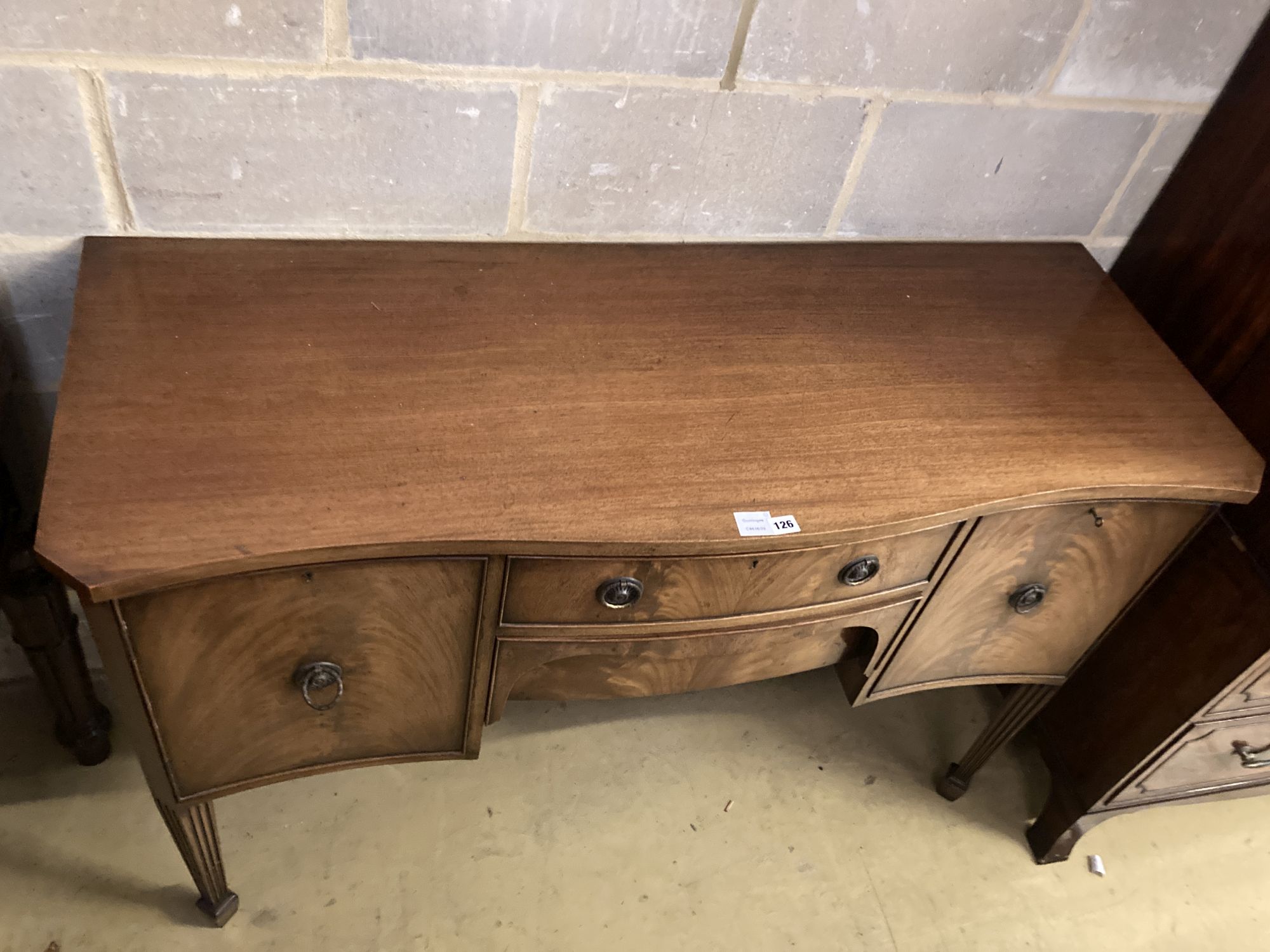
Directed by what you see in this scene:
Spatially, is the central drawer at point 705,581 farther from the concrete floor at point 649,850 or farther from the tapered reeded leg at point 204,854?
the concrete floor at point 649,850

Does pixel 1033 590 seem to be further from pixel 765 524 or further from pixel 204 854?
pixel 204 854

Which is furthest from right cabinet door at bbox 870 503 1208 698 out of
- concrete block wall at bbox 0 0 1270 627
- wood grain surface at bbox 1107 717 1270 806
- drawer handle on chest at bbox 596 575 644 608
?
concrete block wall at bbox 0 0 1270 627

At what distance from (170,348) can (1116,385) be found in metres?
1.07

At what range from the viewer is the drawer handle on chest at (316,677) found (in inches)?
Result: 37.9

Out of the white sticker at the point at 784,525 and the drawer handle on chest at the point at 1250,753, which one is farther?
the drawer handle on chest at the point at 1250,753

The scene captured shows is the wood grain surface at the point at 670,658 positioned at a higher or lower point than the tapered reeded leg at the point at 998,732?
higher

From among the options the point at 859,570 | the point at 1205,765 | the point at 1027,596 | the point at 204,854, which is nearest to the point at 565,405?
the point at 859,570

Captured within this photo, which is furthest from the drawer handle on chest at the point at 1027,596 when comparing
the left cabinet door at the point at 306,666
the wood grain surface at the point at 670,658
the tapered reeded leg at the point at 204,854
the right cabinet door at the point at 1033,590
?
the tapered reeded leg at the point at 204,854

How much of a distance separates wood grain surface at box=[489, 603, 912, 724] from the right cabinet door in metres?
0.08

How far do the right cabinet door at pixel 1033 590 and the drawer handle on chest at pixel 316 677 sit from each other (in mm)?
658

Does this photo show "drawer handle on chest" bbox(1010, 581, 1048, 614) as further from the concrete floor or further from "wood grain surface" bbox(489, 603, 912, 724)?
the concrete floor

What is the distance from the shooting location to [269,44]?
3.28 ft

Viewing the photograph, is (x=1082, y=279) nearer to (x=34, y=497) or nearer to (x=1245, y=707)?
(x=1245, y=707)

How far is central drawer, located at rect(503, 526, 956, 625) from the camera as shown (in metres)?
0.94
